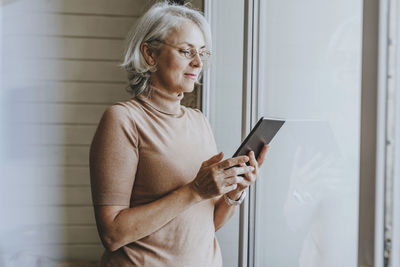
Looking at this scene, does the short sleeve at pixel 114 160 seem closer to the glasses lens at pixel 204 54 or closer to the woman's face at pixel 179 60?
the woman's face at pixel 179 60

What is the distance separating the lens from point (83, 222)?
3289mm

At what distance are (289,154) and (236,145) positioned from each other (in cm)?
50

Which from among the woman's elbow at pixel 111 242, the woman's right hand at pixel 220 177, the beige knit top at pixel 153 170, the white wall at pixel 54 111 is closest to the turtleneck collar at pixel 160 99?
the beige knit top at pixel 153 170

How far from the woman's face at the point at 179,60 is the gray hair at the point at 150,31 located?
0.02 m

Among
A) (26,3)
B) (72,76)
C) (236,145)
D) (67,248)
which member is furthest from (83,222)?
(236,145)

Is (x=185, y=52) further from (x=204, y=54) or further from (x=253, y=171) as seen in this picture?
(x=253, y=171)

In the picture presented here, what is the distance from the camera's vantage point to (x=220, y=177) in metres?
1.07

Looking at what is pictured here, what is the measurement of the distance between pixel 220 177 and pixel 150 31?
479 millimetres

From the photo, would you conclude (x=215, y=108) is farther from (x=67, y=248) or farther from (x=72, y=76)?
(x=67, y=248)

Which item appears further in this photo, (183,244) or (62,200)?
(62,200)

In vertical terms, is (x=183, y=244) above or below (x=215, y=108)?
below

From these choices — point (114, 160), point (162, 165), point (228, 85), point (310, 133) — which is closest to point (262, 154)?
point (310, 133)

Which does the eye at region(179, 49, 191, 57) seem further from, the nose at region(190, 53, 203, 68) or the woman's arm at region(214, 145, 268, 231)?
the woman's arm at region(214, 145, 268, 231)

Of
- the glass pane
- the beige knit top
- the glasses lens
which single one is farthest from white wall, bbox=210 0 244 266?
the beige knit top
